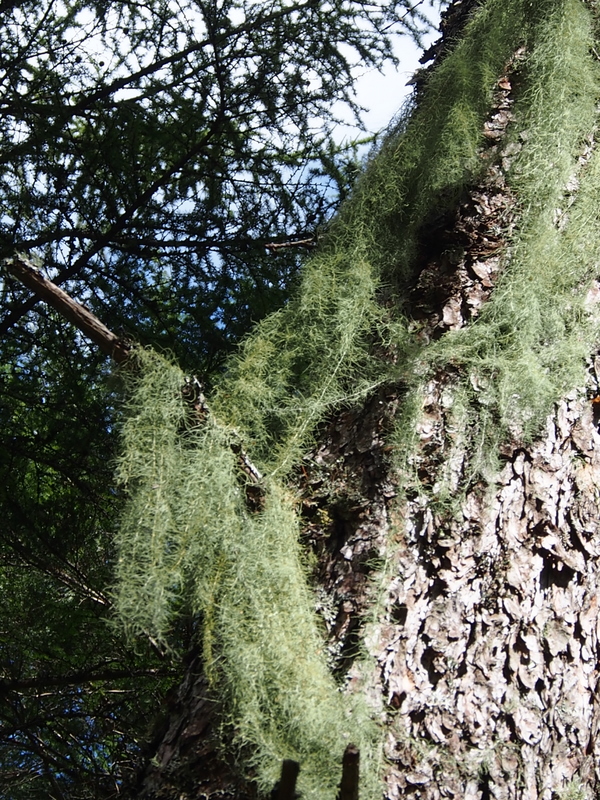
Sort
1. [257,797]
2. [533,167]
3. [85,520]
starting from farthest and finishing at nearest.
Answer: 1. [85,520]
2. [533,167]
3. [257,797]

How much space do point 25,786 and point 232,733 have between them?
1.88 m

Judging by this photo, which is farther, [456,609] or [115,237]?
[115,237]

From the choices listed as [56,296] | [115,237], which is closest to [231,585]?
[56,296]

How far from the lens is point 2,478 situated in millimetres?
2631

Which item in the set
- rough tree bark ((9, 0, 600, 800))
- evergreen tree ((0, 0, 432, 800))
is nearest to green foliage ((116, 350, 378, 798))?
rough tree bark ((9, 0, 600, 800))

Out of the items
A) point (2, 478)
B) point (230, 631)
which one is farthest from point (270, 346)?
point (2, 478)

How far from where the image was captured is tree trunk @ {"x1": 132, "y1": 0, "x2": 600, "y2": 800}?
104 centimetres

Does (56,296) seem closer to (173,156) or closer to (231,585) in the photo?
(231,585)

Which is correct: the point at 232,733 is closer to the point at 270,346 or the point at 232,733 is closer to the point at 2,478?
the point at 270,346

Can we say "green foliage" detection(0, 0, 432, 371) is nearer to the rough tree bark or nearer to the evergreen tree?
the evergreen tree

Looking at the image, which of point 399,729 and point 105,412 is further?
point 105,412

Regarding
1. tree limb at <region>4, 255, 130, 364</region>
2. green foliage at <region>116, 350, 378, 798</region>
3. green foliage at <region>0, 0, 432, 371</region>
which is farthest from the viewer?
green foliage at <region>0, 0, 432, 371</region>

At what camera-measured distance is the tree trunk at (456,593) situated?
1.04 metres

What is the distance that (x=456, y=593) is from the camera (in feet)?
3.74
